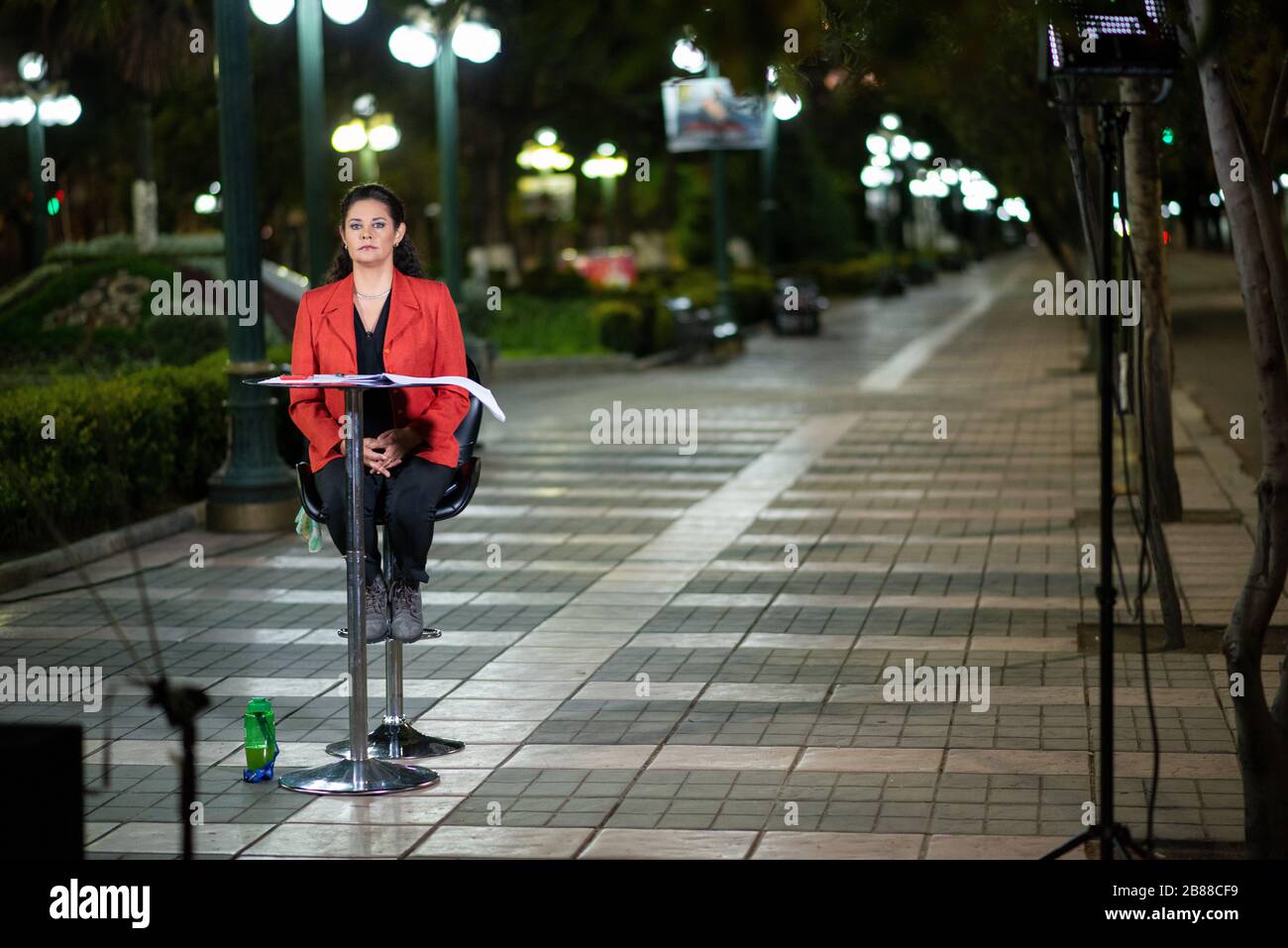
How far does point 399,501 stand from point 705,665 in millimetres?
2333

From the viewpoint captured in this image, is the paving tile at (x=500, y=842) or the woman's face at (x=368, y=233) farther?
the woman's face at (x=368, y=233)

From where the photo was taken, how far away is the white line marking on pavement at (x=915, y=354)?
84.9 feet

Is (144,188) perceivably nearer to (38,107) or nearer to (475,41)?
(38,107)

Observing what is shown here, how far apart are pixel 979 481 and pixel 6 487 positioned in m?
7.46

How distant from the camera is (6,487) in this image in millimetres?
10758

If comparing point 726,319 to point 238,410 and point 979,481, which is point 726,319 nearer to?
point 979,481

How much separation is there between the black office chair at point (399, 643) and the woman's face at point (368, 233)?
1.66 ft

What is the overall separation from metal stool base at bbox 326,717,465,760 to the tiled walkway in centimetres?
9

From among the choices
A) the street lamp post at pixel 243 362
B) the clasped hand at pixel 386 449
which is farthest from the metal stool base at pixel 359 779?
the street lamp post at pixel 243 362

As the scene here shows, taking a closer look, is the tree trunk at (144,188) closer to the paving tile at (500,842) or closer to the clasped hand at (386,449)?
the clasped hand at (386,449)

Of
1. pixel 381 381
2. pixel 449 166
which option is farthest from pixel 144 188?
pixel 381 381

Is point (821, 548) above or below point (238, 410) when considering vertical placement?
below

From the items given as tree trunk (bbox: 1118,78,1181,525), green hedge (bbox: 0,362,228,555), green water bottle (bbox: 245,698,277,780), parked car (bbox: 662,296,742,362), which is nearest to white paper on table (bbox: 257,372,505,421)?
green water bottle (bbox: 245,698,277,780)
